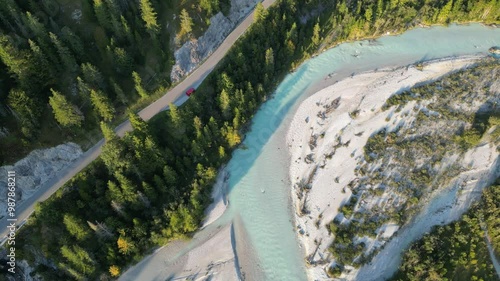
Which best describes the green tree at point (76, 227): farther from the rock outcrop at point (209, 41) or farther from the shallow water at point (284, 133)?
the rock outcrop at point (209, 41)

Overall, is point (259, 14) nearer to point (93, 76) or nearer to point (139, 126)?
point (139, 126)

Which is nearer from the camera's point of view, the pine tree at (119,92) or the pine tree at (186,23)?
the pine tree at (119,92)

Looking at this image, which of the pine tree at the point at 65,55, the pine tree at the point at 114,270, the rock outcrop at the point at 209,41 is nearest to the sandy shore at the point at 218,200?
the pine tree at the point at 114,270

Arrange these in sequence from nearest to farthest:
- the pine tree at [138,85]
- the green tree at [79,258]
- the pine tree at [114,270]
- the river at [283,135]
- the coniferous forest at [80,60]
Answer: the green tree at [79,258], the pine tree at [114,270], the coniferous forest at [80,60], the pine tree at [138,85], the river at [283,135]

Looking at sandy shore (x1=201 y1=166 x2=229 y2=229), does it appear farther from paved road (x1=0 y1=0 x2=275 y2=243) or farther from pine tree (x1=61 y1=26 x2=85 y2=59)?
pine tree (x1=61 y1=26 x2=85 y2=59)

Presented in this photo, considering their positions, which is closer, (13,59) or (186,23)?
(13,59)

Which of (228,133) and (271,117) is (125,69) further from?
(271,117)

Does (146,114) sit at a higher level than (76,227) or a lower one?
higher

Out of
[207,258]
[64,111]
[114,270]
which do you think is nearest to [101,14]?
[64,111]
